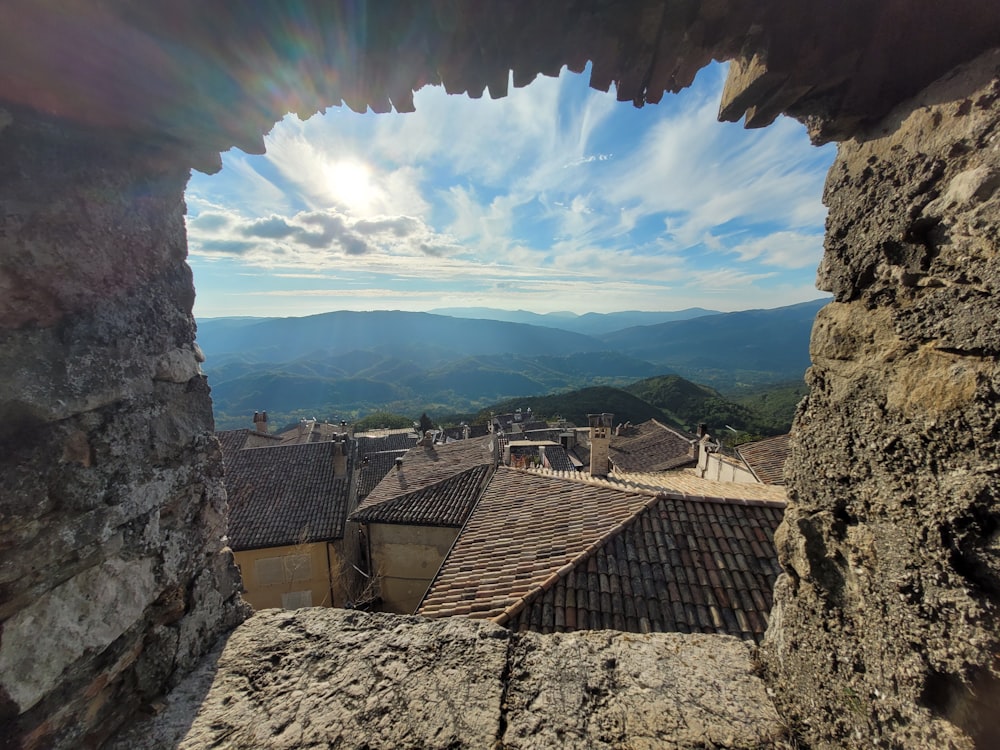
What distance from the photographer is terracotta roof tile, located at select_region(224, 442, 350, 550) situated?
12695mm

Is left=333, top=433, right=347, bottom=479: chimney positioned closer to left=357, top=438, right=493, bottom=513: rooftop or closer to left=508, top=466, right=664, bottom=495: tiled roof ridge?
left=357, top=438, right=493, bottom=513: rooftop

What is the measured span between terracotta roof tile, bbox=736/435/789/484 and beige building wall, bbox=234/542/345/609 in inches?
521

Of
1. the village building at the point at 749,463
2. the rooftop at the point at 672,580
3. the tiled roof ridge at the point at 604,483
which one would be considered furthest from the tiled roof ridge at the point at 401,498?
the village building at the point at 749,463

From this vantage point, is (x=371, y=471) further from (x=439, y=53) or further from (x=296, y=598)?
(x=439, y=53)

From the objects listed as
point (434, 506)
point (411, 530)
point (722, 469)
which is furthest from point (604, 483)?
point (722, 469)

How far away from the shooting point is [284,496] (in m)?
14.1

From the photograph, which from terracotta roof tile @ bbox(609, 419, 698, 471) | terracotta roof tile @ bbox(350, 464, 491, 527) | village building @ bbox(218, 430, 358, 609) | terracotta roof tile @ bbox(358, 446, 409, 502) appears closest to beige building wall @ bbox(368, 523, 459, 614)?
terracotta roof tile @ bbox(350, 464, 491, 527)

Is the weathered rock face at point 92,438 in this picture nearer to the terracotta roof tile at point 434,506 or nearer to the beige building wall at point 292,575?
the terracotta roof tile at point 434,506

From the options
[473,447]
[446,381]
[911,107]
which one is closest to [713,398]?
[473,447]

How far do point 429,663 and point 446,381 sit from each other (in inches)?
6535

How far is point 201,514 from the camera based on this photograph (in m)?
2.12

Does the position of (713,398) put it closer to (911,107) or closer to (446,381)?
(911,107)

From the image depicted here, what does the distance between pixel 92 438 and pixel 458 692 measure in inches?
67.4

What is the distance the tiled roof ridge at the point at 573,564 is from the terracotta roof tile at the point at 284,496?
9278mm
